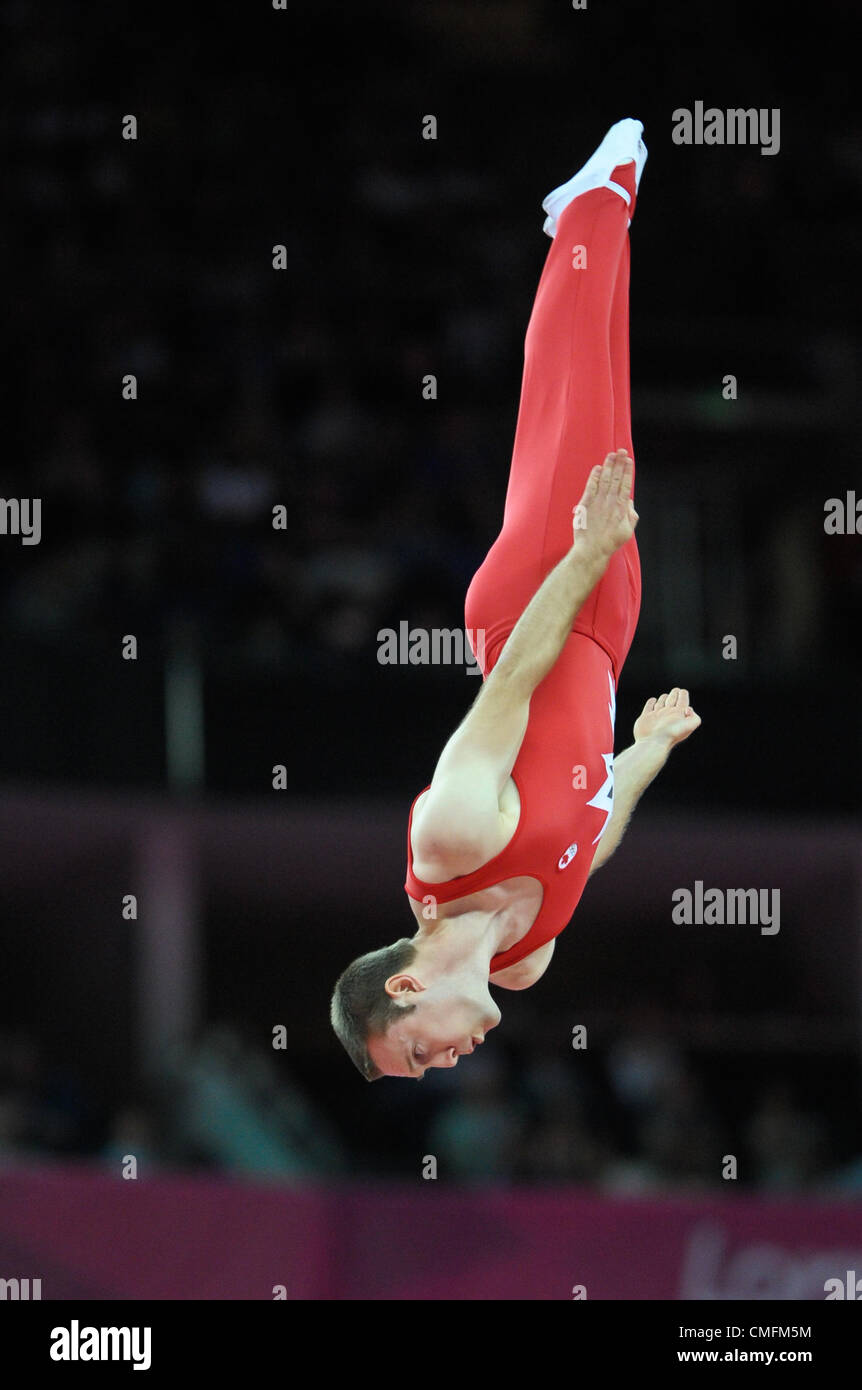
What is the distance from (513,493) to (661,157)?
7.35m

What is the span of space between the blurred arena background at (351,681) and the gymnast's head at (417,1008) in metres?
2.36

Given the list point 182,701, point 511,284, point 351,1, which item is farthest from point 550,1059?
point 351,1

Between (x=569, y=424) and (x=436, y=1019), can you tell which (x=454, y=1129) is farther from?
(x=569, y=424)

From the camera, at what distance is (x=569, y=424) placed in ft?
18.1

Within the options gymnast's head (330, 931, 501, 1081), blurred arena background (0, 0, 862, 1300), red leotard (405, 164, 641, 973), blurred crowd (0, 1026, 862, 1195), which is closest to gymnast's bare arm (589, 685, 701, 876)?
red leotard (405, 164, 641, 973)

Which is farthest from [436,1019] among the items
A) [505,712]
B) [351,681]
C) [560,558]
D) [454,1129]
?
[351,681]

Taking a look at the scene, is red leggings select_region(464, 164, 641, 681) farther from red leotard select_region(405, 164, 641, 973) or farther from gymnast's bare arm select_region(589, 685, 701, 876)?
gymnast's bare arm select_region(589, 685, 701, 876)

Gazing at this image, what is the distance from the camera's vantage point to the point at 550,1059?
9789 millimetres

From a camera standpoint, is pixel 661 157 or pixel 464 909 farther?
pixel 661 157

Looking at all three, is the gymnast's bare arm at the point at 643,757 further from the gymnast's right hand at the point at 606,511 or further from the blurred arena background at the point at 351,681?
the blurred arena background at the point at 351,681

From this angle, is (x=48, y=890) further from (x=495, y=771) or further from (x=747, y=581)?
(x=495, y=771)

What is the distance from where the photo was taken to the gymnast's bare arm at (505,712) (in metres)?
4.77

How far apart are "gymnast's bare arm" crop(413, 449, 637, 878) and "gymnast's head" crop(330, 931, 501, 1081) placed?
28 cm

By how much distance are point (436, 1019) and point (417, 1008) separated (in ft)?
0.18
